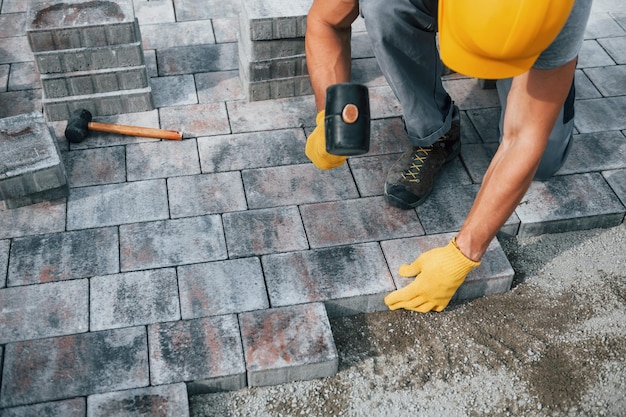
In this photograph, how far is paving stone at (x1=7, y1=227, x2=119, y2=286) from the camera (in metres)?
3.60

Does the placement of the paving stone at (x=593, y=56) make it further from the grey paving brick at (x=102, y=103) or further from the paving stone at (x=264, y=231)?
the grey paving brick at (x=102, y=103)

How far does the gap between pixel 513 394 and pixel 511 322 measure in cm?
43

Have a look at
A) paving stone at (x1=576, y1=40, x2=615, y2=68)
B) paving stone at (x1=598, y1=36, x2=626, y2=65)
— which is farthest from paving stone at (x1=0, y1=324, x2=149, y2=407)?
paving stone at (x1=598, y1=36, x2=626, y2=65)

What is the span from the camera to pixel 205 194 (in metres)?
4.07

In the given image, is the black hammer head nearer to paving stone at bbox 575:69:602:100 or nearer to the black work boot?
the black work boot

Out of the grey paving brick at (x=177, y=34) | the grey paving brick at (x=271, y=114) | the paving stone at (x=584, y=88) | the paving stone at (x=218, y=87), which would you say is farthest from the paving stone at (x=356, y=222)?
the grey paving brick at (x=177, y=34)

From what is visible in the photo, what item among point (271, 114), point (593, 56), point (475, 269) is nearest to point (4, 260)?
point (271, 114)

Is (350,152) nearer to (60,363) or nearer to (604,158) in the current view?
(60,363)

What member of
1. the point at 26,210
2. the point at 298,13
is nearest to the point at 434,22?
the point at 298,13

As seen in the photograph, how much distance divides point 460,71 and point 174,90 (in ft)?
8.17

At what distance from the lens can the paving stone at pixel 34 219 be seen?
150 inches

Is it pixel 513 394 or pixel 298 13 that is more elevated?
pixel 298 13

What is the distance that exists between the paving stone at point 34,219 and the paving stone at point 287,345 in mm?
1224

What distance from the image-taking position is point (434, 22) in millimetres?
3812
